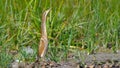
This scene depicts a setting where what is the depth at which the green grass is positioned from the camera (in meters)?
4.05

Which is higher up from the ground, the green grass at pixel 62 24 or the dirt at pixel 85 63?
the green grass at pixel 62 24

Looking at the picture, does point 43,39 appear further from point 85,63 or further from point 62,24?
point 62,24

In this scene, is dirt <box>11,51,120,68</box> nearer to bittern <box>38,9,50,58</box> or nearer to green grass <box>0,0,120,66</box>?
green grass <box>0,0,120,66</box>

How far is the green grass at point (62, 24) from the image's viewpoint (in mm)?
4053

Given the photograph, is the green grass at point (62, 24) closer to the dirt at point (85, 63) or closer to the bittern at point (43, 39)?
the dirt at point (85, 63)

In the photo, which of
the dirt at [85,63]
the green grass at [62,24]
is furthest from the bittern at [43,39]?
the green grass at [62,24]

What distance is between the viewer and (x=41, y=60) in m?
3.36

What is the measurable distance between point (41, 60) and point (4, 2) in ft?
4.96

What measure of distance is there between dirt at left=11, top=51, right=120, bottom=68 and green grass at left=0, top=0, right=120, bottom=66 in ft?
0.43

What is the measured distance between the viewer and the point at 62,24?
432 cm

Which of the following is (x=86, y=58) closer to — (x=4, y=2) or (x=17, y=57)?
(x=17, y=57)

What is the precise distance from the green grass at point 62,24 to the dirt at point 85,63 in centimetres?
13

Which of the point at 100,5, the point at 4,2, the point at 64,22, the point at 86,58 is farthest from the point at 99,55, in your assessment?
the point at 4,2

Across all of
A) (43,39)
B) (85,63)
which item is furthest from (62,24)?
(43,39)
